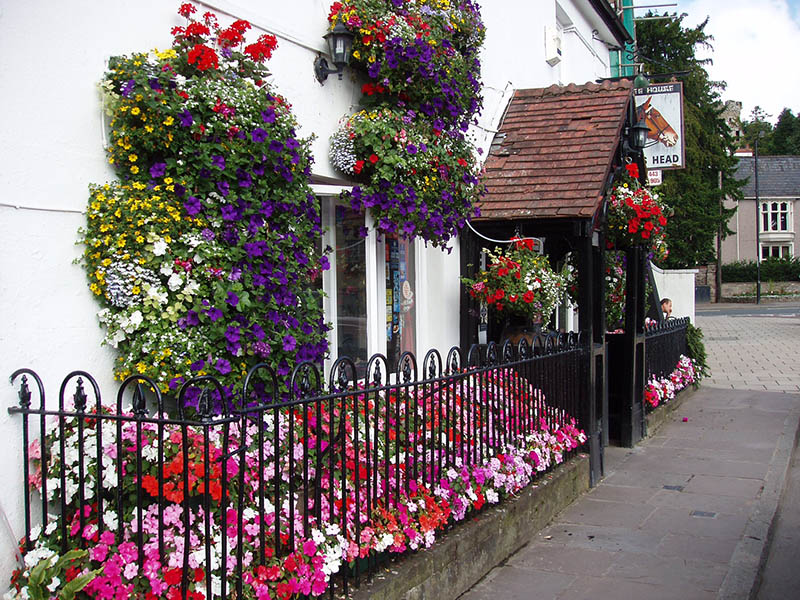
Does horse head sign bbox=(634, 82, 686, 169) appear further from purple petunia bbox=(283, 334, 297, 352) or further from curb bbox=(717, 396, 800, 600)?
purple petunia bbox=(283, 334, 297, 352)

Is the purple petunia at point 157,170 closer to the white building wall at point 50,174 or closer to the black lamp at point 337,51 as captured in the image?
the white building wall at point 50,174

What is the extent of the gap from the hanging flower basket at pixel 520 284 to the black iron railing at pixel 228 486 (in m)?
2.66

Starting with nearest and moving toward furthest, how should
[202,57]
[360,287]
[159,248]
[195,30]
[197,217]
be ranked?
[159,248] → [197,217] → [202,57] → [195,30] → [360,287]

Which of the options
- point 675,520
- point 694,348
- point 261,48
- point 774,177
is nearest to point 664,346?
point 694,348

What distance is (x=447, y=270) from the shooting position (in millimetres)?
8359

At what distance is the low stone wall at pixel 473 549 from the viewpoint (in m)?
4.35

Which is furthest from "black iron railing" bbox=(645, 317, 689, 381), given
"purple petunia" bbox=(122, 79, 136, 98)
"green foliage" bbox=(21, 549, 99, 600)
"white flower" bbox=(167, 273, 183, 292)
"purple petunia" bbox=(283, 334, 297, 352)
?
"green foliage" bbox=(21, 549, 99, 600)

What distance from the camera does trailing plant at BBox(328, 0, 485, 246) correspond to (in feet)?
20.8

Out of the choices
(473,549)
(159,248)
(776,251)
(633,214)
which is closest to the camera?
(159,248)

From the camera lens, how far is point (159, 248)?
14.4 ft

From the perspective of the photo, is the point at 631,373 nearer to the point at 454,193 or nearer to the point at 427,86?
the point at 454,193

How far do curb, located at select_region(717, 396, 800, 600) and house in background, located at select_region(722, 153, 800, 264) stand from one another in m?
57.5

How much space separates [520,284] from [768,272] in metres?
51.1

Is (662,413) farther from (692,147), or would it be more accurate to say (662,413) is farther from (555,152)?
(692,147)
